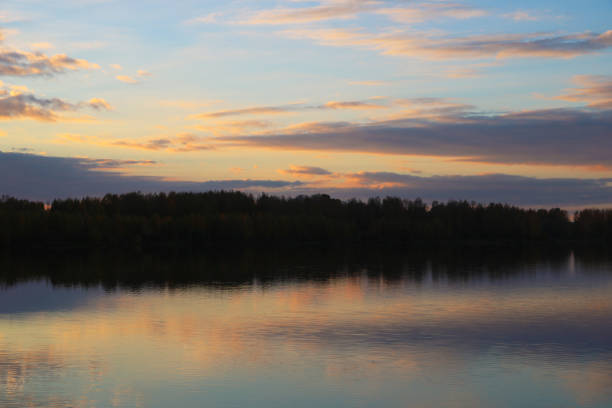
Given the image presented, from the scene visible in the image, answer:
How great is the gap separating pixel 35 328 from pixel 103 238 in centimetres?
6928

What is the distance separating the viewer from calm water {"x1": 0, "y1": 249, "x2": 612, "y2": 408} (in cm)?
1365

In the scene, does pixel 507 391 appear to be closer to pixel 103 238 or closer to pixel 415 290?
pixel 415 290

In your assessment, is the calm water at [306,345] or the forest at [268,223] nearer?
the calm water at [306,345]

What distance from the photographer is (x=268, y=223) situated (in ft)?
331

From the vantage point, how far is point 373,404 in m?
13.0

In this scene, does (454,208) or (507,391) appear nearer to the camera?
(507,391)

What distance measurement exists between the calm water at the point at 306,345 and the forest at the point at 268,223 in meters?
50.7

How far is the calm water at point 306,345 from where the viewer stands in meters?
13.6

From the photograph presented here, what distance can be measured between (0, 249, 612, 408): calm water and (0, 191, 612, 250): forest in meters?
50.7

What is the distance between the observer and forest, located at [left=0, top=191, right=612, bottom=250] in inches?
3408

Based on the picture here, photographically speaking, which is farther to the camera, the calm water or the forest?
the forest

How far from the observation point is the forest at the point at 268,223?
284 ft

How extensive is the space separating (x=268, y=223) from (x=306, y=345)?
82.5m

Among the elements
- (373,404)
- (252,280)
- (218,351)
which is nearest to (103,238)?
(252,280)
